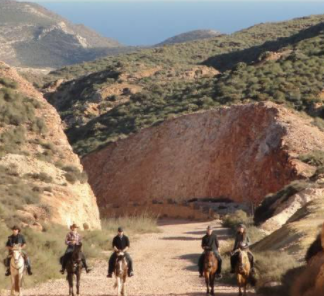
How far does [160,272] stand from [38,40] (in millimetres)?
146780

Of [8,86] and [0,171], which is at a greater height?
[8,86]

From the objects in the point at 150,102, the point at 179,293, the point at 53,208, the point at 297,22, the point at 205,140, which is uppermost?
the point at 297,22

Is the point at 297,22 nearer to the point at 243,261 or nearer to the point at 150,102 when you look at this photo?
the point at 150,102

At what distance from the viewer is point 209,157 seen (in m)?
48.2

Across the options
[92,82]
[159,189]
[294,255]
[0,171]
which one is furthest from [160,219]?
[92,82]

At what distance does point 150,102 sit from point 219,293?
4882 centimetres

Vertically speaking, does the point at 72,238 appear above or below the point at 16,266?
above

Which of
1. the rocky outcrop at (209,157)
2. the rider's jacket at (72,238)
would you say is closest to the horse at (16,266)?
the rider's jacket at (72,238)

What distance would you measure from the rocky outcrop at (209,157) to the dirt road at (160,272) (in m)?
7.00

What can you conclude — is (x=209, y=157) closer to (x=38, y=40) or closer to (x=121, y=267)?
(x=121, y=267)

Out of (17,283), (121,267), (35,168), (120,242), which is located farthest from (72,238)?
(35,168)

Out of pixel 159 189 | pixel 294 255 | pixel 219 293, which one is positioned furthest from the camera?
pixel 159 189

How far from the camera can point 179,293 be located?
19.8 meters

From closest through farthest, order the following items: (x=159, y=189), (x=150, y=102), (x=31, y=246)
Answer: (x=31, y=246) → (x=159, y=189) → (x=150, y=102)
